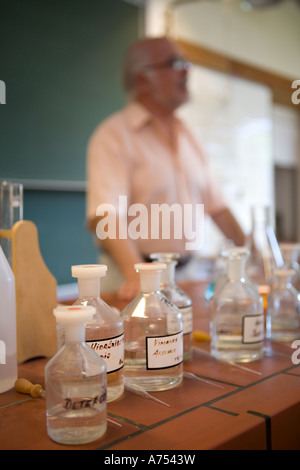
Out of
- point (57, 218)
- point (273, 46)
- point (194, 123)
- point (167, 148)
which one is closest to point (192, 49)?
point (194, 123)

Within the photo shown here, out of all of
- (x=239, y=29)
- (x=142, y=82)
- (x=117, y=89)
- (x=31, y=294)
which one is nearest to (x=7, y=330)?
(x=31, y=294)

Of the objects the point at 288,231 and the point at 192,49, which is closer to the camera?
the point at 192,49

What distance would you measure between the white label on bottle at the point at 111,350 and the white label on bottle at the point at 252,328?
24 cm

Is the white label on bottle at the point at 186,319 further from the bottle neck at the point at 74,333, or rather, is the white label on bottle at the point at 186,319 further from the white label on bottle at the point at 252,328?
the bottle neck at the point at 74,333

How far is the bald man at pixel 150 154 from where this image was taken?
1478 mm

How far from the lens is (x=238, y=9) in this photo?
12.1 feet

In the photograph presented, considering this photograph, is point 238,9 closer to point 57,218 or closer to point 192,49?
point 192,49

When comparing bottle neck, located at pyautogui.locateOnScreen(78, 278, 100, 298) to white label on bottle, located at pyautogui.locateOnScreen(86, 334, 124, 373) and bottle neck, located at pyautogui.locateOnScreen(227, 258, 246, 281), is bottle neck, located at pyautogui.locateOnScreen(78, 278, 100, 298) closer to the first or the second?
white label on bottle, located at pyautogui.locateOnScreen(86, 334, 124, 373)

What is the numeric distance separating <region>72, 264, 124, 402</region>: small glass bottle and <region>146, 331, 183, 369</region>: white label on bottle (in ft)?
0.13

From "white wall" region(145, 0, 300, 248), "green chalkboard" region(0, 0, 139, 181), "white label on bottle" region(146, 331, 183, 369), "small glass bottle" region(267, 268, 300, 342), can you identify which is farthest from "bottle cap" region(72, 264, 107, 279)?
"white wall" region(145, 0, 300, 248)

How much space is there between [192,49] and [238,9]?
2.33 feet

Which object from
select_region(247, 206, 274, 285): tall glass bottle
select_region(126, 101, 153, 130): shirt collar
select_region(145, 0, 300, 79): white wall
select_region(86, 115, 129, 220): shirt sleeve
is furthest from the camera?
select_region(145, 0, 300, 79): white wall

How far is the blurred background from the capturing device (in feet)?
6.54

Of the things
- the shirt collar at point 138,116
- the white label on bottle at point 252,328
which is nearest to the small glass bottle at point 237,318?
the white label on bottle at point 252,328
